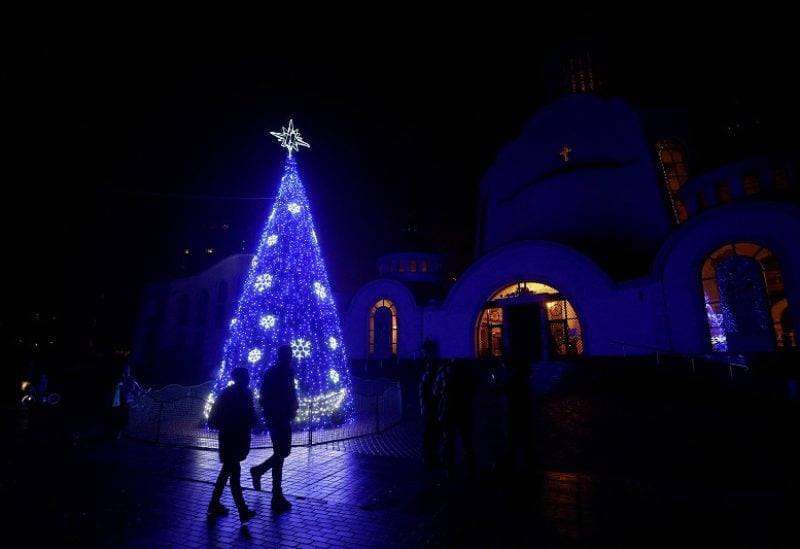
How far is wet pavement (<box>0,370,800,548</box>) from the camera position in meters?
4.29

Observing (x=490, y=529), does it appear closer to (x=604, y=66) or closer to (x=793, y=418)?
(x=793, y=418)

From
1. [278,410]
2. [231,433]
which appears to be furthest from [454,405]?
[231,433]

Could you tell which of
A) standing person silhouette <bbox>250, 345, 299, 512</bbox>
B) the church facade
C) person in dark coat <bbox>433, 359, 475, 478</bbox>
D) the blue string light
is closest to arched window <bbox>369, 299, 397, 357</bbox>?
the church facade

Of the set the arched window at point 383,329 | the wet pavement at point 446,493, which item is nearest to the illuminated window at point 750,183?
the wet pavement at point 446,493

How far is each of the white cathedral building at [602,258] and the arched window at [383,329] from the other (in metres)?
0.09

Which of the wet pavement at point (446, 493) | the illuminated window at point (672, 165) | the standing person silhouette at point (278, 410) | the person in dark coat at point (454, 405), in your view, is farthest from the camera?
the illuminated window at point (672, 165)

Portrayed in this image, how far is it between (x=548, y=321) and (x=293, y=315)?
15.0 m

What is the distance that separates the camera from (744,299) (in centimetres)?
1530

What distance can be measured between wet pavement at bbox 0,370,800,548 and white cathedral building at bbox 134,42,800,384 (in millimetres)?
5161

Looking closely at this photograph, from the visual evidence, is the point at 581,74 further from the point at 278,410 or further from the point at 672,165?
the point at 278,410

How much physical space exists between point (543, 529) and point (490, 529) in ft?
1.82

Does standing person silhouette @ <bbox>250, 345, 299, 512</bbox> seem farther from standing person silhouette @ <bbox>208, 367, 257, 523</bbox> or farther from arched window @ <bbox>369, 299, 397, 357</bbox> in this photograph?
arched window @ <bbox>369, 299, 397, 357</bbox>

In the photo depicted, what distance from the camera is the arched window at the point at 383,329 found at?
25953 mm

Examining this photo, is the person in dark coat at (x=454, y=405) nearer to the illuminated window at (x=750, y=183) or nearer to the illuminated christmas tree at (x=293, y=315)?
the illuminated christmas tree at (x=293, y=315)
